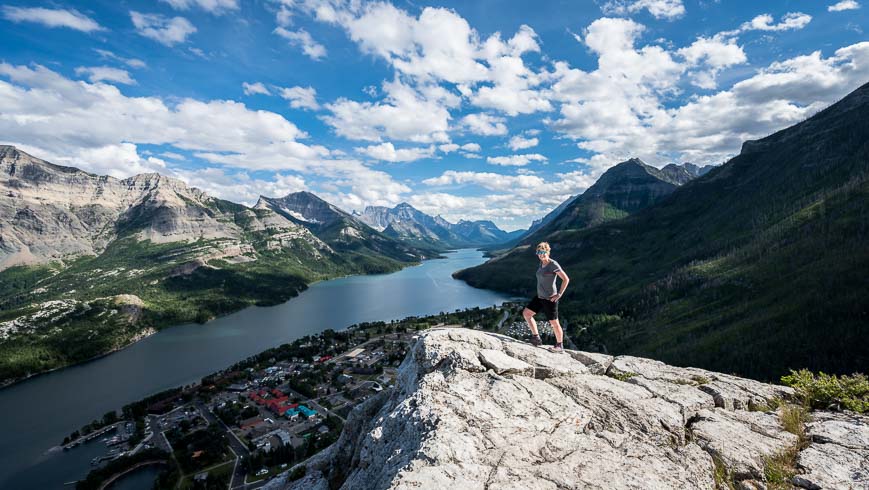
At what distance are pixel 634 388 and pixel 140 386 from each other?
452 feet

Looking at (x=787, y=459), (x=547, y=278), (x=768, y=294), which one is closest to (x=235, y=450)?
(x=547, y=278)

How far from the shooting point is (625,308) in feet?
513

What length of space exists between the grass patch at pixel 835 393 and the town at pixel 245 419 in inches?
2409

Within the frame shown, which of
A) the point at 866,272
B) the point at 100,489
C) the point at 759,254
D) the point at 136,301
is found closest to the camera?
the point at 100,489

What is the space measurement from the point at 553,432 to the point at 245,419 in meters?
94.0

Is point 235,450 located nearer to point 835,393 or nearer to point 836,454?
point 835,393

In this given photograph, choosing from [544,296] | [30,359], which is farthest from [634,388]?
[30,359]

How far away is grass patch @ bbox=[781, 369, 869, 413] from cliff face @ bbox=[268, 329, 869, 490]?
0.94 meters

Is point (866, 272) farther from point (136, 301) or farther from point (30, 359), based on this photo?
point (136, 301)

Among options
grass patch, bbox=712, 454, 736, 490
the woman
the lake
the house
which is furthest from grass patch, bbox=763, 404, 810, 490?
the lake

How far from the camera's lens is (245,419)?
82125 mm

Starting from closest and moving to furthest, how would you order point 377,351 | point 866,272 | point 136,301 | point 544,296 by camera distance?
point 544,296
point 866,272
point 377,351
point 136,301

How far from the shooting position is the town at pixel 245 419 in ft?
208


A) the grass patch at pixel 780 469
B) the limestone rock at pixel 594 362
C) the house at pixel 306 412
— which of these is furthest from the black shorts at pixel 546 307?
the house at pixel 306 412
